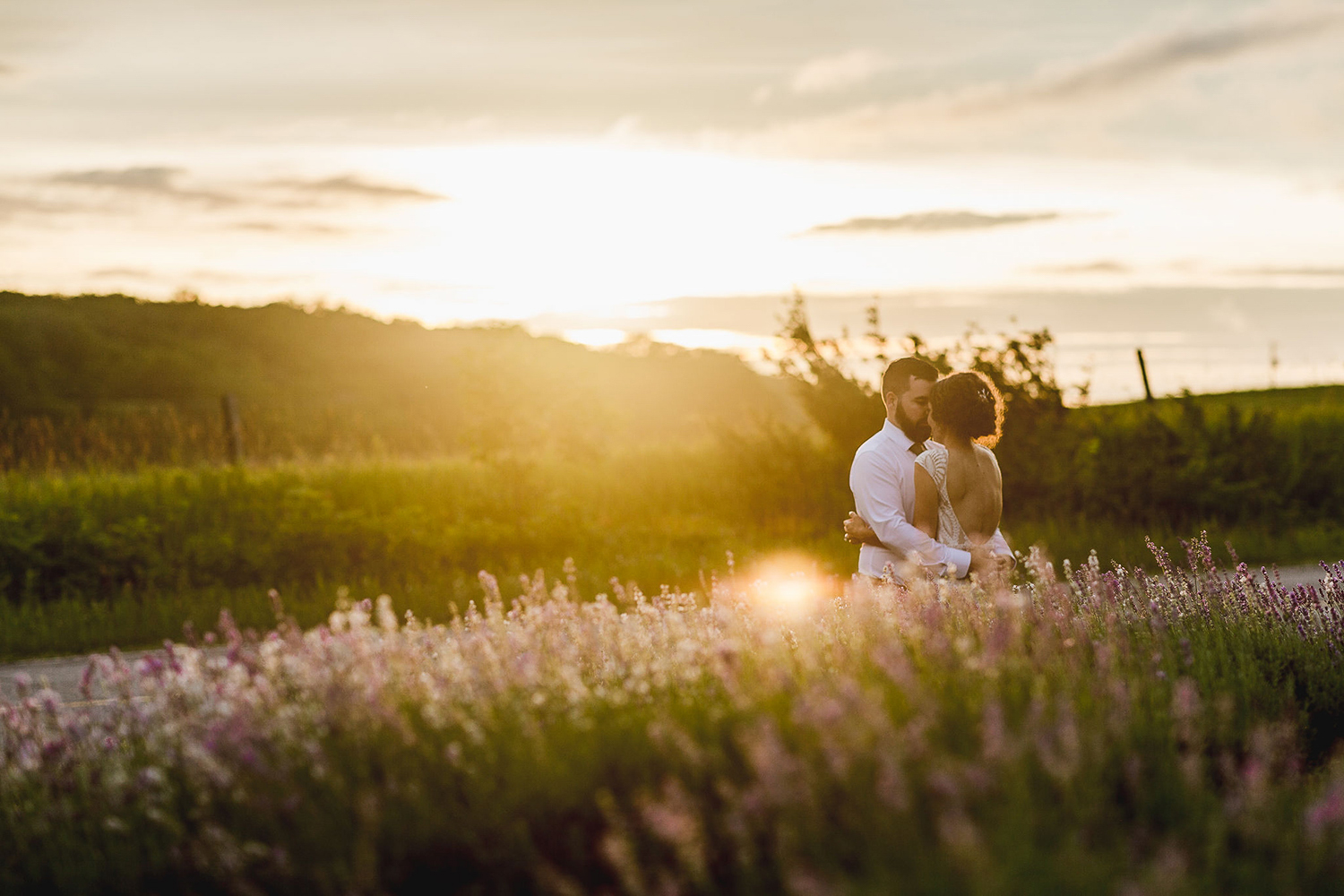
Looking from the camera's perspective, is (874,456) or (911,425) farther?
(911,425)

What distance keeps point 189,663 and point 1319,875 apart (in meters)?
3.65

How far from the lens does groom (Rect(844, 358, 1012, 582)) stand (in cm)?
553

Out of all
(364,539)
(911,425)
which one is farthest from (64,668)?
(911,425)

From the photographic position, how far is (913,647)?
433cm

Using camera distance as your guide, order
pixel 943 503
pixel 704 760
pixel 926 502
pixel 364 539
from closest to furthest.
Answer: pixel 704 760 → pixel 926 502 → pixel 943 503 → pixel 364 539

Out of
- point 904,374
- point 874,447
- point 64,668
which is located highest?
point 904,374

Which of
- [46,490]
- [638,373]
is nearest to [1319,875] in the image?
[46,490]

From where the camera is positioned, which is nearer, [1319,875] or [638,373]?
[1319,875]

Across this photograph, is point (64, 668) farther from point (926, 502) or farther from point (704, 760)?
point (704, 760)

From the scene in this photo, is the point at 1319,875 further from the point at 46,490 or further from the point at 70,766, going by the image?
the point at 46,490

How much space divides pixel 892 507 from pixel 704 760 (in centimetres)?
263

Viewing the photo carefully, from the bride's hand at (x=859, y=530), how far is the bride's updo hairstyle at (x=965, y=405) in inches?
24.7

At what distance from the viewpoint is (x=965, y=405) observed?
18.0 ft

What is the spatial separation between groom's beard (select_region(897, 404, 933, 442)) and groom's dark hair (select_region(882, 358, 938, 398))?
0.10 m
